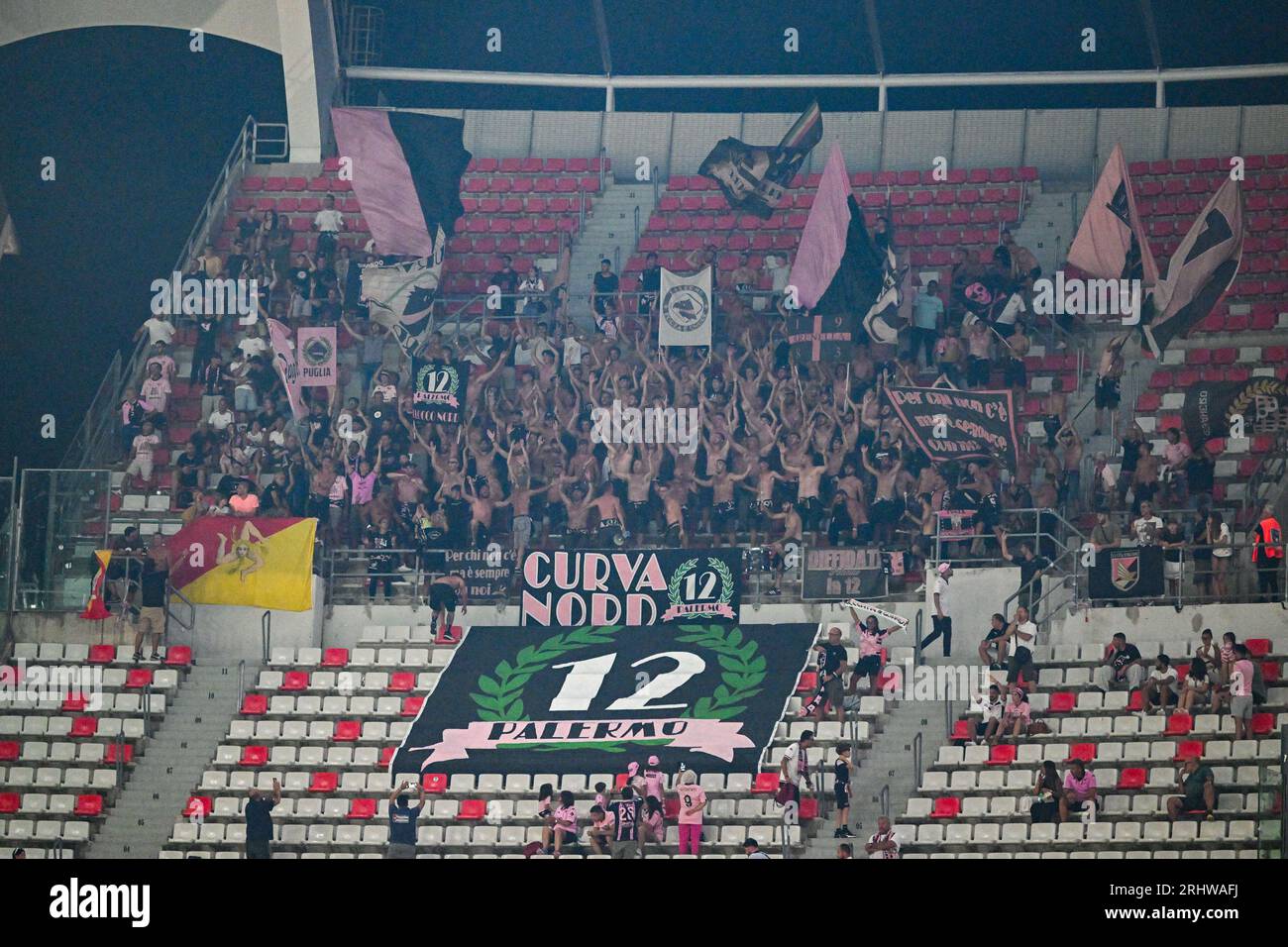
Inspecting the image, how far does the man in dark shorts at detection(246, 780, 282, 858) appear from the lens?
23016 millimetres

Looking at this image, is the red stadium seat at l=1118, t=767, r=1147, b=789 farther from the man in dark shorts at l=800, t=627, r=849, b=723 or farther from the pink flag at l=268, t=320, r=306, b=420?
the pink flag at l=268, t=320, r=306, b=420

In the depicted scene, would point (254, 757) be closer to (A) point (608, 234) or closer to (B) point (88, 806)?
(B) point (88, 806)

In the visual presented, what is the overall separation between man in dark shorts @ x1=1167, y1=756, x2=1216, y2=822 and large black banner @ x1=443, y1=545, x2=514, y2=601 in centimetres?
789

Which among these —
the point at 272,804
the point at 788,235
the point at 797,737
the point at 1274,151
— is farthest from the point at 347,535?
the point at 1274,151

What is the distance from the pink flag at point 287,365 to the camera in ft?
92.4

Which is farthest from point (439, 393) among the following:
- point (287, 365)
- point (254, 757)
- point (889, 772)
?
point (889, 772)

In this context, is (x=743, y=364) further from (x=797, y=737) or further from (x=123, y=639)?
(x=123, y=639)

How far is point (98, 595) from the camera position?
84.7 ft

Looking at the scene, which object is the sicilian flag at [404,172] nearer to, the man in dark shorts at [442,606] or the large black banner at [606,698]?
the man in dark shorts at [442,606]

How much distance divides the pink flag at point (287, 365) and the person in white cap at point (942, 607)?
26.7 feet

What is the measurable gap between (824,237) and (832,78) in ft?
21.6

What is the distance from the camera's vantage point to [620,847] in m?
22.4

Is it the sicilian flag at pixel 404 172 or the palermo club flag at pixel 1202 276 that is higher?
the sicilian flag at pixel 404 172

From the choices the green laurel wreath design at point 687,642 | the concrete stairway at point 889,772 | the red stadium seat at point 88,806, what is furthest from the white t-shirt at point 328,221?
the concrete stairway at point 889,772
